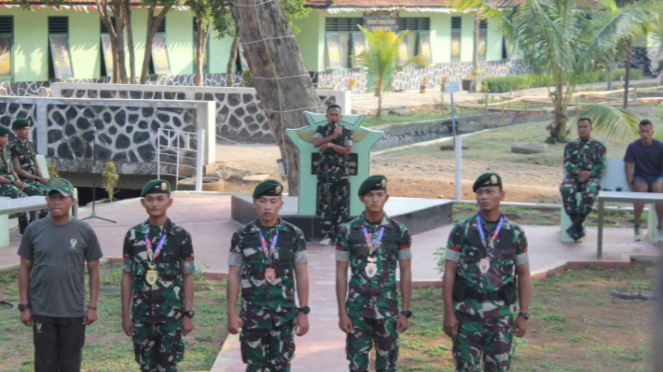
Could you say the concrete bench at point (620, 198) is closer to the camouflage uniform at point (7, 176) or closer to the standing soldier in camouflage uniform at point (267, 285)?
the standing soldier in camouflage uniform at point (267, 285)

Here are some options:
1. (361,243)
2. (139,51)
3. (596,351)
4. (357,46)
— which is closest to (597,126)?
(596,351)

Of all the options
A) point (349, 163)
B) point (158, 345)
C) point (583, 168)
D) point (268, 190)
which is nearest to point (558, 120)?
point (583, 168)

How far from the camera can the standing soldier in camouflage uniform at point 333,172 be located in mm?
10695

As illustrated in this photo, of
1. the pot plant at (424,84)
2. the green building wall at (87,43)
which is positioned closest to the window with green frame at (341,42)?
the pot plant at (424,84)

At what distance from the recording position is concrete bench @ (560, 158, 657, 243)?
11391 mm

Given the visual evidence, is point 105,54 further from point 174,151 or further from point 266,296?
point 266,296

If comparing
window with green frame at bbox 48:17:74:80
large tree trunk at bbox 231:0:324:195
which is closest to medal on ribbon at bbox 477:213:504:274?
large tree trunk at bbox 231:0:324:195

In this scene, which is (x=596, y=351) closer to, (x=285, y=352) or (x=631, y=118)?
(x=285, y=352)

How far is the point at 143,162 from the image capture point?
1886cm

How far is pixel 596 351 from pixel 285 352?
2.83 meters

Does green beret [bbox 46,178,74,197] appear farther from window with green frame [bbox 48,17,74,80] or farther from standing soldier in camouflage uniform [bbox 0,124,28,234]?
window with green frame [bbox 48,17,74,80]

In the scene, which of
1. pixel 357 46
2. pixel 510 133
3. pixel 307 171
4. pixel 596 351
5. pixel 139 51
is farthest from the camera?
pixel 357 46

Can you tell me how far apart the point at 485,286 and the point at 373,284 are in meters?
0.67

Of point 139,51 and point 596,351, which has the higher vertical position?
point 139,51
